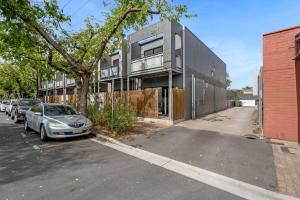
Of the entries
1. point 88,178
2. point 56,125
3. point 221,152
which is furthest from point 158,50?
point 88,178

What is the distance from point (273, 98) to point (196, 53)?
9.80 meters

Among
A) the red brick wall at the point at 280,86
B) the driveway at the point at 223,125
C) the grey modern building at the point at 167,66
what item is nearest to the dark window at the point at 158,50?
the grey modern building at the point at 167,66

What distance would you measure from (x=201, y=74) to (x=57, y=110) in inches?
519

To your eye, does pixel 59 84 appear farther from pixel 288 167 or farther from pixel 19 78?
pixel 288 167

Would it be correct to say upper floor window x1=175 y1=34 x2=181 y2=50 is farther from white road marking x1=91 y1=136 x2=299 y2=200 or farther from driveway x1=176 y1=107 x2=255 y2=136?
white road marking x1=91 y1=136 x2=299 y2=200

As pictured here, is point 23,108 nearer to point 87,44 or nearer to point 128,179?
point 87,44

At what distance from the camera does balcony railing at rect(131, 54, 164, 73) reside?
1448 centimetres

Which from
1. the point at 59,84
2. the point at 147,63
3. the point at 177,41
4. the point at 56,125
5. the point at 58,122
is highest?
the point at 177,41

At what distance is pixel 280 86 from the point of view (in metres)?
8.41

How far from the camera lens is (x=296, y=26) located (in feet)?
26.1

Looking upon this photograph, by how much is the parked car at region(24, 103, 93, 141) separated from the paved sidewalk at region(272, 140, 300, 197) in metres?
7.10

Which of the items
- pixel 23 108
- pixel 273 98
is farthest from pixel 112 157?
pixel 23 108

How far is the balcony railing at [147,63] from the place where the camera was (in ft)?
47.5

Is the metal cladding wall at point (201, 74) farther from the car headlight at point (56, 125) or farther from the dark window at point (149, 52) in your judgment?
the car headlight at point (56, 125)
